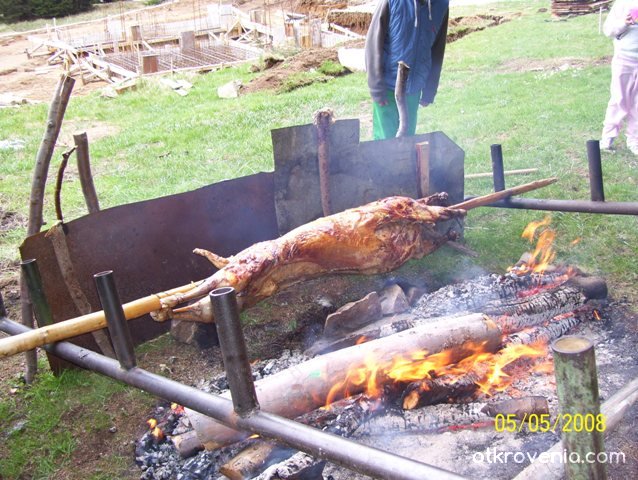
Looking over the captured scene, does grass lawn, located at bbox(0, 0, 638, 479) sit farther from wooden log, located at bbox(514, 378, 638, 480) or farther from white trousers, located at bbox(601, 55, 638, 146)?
wooden log, located at bbox(514, 378, 638, 480)

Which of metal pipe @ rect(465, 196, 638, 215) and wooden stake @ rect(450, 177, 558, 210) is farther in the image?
wooden stake @ rect(450, 177, 558, 210)

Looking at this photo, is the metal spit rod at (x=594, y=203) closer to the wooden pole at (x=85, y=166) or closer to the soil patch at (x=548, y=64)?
the wooden pole at (x=85, y=166)

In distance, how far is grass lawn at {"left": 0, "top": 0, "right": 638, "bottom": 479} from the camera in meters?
3.72

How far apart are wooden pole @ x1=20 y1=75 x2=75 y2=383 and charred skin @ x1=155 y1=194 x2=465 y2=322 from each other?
1.16 metres

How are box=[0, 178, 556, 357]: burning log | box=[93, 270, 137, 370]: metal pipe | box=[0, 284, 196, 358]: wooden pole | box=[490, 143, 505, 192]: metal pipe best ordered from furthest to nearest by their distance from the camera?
box=[490, 143, 505, 192]: metal pipe, box=[0, 178, 556, 357]: burning log, box=[0, 284, 196, 358]: wooden pole, box=[93, 270, 137, 370]: metal pipe

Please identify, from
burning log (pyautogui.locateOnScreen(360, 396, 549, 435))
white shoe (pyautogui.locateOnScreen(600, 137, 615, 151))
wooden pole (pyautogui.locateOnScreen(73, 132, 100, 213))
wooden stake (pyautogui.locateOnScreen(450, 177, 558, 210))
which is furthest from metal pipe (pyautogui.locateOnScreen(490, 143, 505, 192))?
white shoe (pyautogui.locateOnScreen(600, 137, 615, 151))

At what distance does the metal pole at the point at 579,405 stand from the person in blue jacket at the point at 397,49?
4438 millimetres

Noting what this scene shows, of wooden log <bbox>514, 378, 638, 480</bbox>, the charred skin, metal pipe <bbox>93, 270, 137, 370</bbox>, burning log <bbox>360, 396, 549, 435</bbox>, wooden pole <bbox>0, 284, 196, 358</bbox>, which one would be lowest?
burning log <bbox>360, 396, 549, 435</bbox>

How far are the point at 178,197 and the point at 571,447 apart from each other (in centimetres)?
318

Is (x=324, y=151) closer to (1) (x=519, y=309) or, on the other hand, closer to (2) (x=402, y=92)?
(2) (x=402, y=92)

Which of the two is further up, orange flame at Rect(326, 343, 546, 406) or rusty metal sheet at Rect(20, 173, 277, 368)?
rusty metal sheet at Rect(20, 173, 277, 368)

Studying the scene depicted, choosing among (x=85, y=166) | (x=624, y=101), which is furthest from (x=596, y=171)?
(x=624, y=101)

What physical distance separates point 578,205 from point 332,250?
5.30 ft

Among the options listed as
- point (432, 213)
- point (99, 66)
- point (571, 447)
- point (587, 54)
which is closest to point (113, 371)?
point (571, 447)
